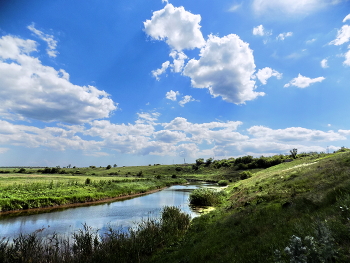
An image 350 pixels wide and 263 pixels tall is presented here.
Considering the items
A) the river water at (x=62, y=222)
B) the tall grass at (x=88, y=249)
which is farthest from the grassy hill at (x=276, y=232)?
the river water at (x=62, y=222)

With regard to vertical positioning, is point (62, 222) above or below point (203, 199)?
below

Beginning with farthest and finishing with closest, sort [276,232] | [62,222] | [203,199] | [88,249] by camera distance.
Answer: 1. [203,199]
2. [62,222]
3. [88,249]
4. [276,232]

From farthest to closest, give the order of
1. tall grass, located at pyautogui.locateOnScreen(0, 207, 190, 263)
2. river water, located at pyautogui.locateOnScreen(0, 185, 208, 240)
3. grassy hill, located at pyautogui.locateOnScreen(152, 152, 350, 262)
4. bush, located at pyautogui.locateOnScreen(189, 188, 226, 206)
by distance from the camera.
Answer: bush, located at pyautogui.locateOnScreen(189, 188, 226, 206) → river water, located at pyautogui.locateOnScreen(0, 185, 208, 240) → tall grass, located at pyautogui.locateOnScreen(0, 207, 190, 263) → grassy hill, located at pyautogui.locateOnScreen(152, 152, 350, 262)

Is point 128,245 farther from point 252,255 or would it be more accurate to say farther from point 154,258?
point 252,255

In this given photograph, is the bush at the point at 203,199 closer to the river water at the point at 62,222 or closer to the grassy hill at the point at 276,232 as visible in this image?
the river water at the point at 62,222

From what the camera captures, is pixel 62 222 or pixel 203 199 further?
pixel 203 199

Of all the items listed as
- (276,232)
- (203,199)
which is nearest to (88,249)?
Answer: (276,232)

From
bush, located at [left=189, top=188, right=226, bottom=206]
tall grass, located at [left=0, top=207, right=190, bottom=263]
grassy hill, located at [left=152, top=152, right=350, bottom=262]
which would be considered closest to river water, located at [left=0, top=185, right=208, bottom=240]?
tall grass, located at [left=0, top=207, right=190, bottom=263]

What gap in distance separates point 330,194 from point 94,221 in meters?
27.2

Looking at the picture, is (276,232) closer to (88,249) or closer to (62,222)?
(88,249)

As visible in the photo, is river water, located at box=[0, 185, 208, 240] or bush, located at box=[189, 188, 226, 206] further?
bush, located at box=[189, 188, 226, 206]

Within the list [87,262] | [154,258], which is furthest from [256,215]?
[87,262]

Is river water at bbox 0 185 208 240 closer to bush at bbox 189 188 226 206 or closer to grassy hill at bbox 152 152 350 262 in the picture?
grassy hill at bbox 152 152 350 262

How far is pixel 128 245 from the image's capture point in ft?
46.9
